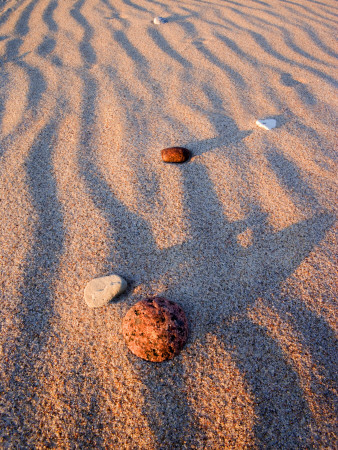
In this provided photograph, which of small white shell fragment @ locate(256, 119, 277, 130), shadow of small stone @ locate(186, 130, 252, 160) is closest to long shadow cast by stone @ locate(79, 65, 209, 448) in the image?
shadow of small stone @ locate(186, 130, 252, 160)

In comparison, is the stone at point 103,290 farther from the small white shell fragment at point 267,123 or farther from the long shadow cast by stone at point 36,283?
the small white shell fragment at point 267,123

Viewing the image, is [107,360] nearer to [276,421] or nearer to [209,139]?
[276,421]

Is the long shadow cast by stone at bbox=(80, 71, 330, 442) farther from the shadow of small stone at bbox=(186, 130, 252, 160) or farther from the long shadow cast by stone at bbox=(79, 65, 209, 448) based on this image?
the shadow of small stone at bbox=(186, 130, 252, 160)

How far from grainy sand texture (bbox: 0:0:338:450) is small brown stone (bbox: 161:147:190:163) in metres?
0.05

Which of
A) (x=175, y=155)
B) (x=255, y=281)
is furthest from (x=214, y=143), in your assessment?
(x=255, y=281)

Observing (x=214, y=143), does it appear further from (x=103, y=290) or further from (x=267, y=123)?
(x=103, y=290)

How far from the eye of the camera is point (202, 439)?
78 centimetres

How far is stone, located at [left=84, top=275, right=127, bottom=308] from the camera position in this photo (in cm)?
103

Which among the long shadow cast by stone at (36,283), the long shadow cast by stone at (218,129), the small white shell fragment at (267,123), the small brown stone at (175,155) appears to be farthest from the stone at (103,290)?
the small white shell fragment at (267,123)

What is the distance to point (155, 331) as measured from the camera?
889 millimetres

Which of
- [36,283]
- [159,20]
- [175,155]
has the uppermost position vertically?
[159,20]

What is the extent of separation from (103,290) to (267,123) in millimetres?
1372

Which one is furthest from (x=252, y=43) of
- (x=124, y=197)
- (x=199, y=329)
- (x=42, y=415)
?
(x=42, y=415)

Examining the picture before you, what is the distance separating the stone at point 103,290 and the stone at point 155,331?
0.41 feet
